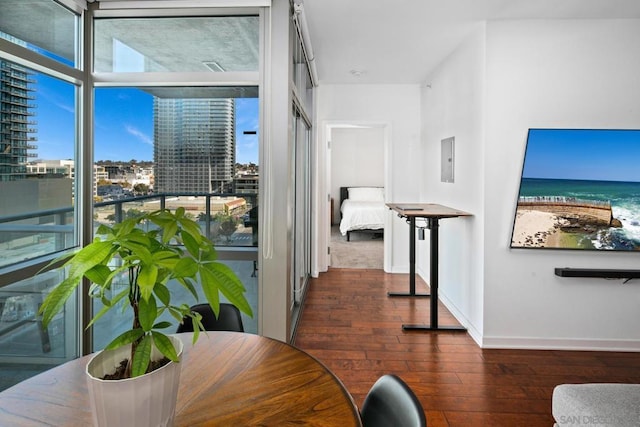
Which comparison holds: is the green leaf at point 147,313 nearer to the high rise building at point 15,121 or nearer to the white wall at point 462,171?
the high rise building at point 15,121

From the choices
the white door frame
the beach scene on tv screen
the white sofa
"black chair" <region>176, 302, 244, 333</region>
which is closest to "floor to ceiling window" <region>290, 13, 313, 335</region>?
the white door frame

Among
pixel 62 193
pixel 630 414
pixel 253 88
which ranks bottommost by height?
pixel 630 414

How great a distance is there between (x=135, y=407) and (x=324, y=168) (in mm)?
4535

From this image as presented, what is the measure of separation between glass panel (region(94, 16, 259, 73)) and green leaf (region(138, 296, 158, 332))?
2.20 m

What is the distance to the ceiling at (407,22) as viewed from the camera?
2697mm

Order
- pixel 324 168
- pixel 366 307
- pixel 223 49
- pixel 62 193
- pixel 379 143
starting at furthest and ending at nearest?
pixel 379 143 → pixel 324 168 → pixel 366 307 → pixel 223 49 → pixel 62 193

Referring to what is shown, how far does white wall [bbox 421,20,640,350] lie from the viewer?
288 cm

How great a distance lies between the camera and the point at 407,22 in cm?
306

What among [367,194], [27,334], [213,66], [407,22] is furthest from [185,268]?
[367,194]

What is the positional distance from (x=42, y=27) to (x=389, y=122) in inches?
153

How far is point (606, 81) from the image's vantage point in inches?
113

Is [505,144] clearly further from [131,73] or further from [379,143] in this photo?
[379,143]

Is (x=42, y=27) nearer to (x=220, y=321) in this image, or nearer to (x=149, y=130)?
(x=149, y=130)

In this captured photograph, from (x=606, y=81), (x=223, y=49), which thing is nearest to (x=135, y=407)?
(x=223, y=49)
